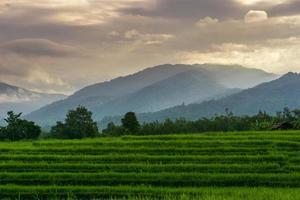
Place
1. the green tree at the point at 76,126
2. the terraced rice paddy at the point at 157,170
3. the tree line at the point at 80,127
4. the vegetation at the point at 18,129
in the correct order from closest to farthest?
the terraced rice paddy at the point at 157,170, the tree line at the point at 80,127, the vegetation at the point at 18,129, the green tree at the point at 76,126

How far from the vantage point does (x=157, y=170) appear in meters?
28.8

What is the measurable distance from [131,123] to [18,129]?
1336 centimetres

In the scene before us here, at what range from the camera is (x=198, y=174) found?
2694 centimetres

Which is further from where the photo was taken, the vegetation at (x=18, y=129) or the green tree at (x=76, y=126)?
the green tree at (x=76, y=126)

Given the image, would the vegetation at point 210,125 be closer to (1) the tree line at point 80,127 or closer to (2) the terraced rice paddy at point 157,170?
(1) the tree line at point 80,127

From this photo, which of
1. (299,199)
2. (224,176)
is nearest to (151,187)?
(224,176)

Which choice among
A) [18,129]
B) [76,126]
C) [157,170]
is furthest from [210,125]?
[157,170]

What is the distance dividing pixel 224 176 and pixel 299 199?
8474 mm

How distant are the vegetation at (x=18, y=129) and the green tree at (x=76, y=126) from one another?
120 inches

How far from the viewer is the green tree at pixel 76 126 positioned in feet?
199

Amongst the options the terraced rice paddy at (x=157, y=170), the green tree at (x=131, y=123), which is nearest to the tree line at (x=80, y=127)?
the green tree at (x=131, y=123)

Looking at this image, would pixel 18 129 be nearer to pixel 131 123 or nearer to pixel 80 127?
pixel 80 127

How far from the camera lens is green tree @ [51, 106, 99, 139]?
199 ft

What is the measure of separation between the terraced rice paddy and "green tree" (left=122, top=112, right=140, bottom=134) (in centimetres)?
1854
